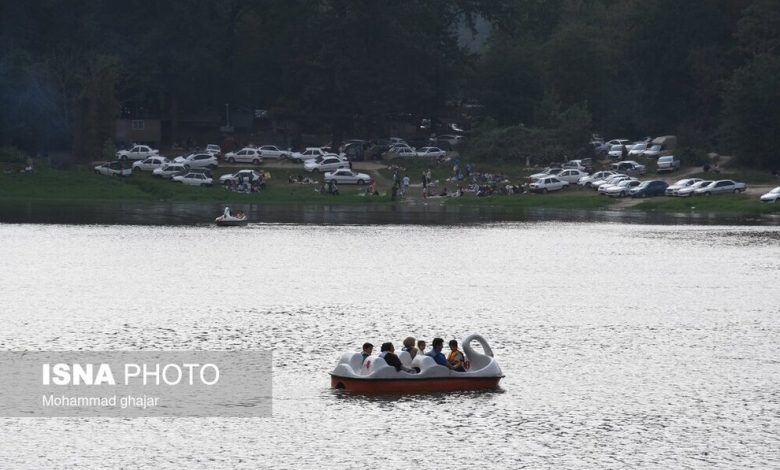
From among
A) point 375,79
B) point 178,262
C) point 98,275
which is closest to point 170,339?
point 98,275

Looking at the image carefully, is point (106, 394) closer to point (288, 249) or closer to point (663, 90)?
point (288, 249)

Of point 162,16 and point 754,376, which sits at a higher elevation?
point 162,16

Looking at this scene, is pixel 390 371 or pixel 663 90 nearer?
pixel 390 371

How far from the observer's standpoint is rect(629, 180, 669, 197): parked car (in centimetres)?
15300

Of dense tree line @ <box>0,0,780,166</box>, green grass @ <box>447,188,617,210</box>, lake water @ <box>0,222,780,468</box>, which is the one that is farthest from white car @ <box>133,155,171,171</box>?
lake water @ <box>0,222,780,468</box>

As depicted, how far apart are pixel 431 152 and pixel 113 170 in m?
40.5

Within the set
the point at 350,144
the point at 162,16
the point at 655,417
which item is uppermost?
the point at 162,16

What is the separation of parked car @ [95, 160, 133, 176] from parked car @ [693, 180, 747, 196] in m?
65.0

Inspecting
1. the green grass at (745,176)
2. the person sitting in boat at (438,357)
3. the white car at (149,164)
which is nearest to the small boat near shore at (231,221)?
the white car at (149,164)

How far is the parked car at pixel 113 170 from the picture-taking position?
16162cm

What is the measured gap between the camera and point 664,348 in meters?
65.2

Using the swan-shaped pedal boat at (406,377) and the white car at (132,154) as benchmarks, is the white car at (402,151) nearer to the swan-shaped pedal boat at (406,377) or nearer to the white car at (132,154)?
Result: the white car at (132,154)

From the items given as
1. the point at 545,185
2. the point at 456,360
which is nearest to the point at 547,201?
the point at 545,185

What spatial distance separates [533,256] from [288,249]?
1956cm
